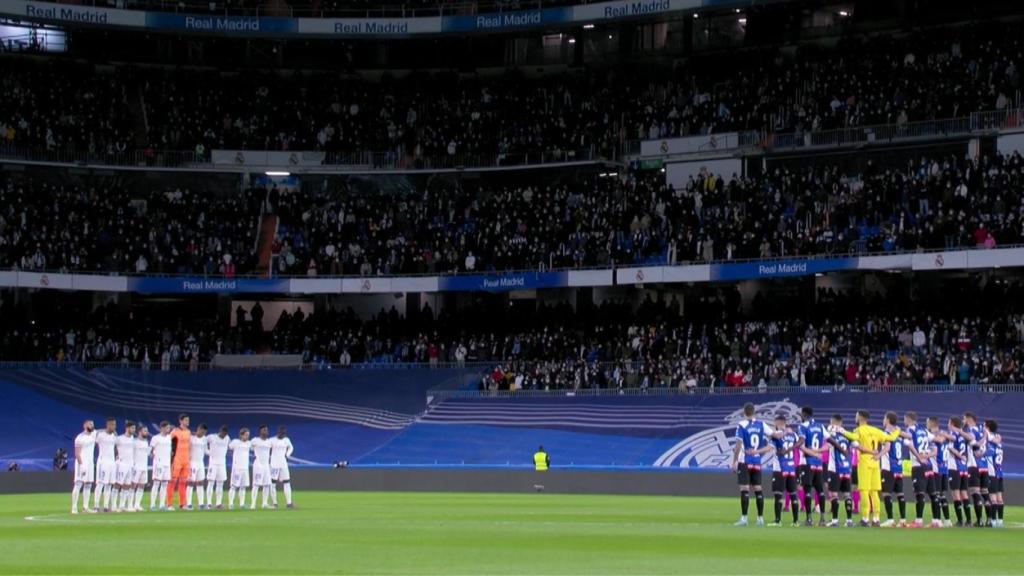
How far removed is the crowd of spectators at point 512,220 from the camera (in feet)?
184

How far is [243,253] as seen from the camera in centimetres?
6756

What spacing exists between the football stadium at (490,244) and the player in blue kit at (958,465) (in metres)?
6.02

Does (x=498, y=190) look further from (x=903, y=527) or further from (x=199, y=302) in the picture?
(x=903, y=527)

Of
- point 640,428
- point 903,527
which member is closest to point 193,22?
point 640,428

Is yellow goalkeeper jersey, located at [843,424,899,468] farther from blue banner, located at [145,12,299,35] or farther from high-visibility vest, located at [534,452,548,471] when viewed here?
blue banner, located at [145,12,299,35]

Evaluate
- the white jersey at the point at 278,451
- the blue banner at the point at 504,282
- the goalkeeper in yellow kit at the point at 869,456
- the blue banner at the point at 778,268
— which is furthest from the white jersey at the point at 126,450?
the blue banner at the point at 504,282

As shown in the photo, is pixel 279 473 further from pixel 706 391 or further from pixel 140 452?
pixel 706 391

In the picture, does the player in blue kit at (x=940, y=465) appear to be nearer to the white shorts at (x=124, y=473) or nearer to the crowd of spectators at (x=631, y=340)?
the white shorts at (x=124, y=473)

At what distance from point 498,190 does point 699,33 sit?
37.3 ft

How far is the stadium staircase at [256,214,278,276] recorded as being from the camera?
67.4 metres

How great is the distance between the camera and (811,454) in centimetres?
2683

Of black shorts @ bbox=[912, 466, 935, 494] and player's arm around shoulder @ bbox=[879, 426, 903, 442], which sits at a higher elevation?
player's arm around shoulder @ bbox=[879, 426, 903, 442]

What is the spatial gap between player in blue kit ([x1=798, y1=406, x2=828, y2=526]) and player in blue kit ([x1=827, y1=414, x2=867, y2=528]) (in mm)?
189

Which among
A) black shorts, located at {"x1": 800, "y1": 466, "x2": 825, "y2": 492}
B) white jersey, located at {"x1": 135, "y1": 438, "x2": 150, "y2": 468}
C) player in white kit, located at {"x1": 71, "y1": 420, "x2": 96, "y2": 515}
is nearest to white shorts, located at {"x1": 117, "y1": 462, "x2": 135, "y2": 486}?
white jersey, located at {"x1": 135, "y1": 438, "x2": 150, "y2": 468}
